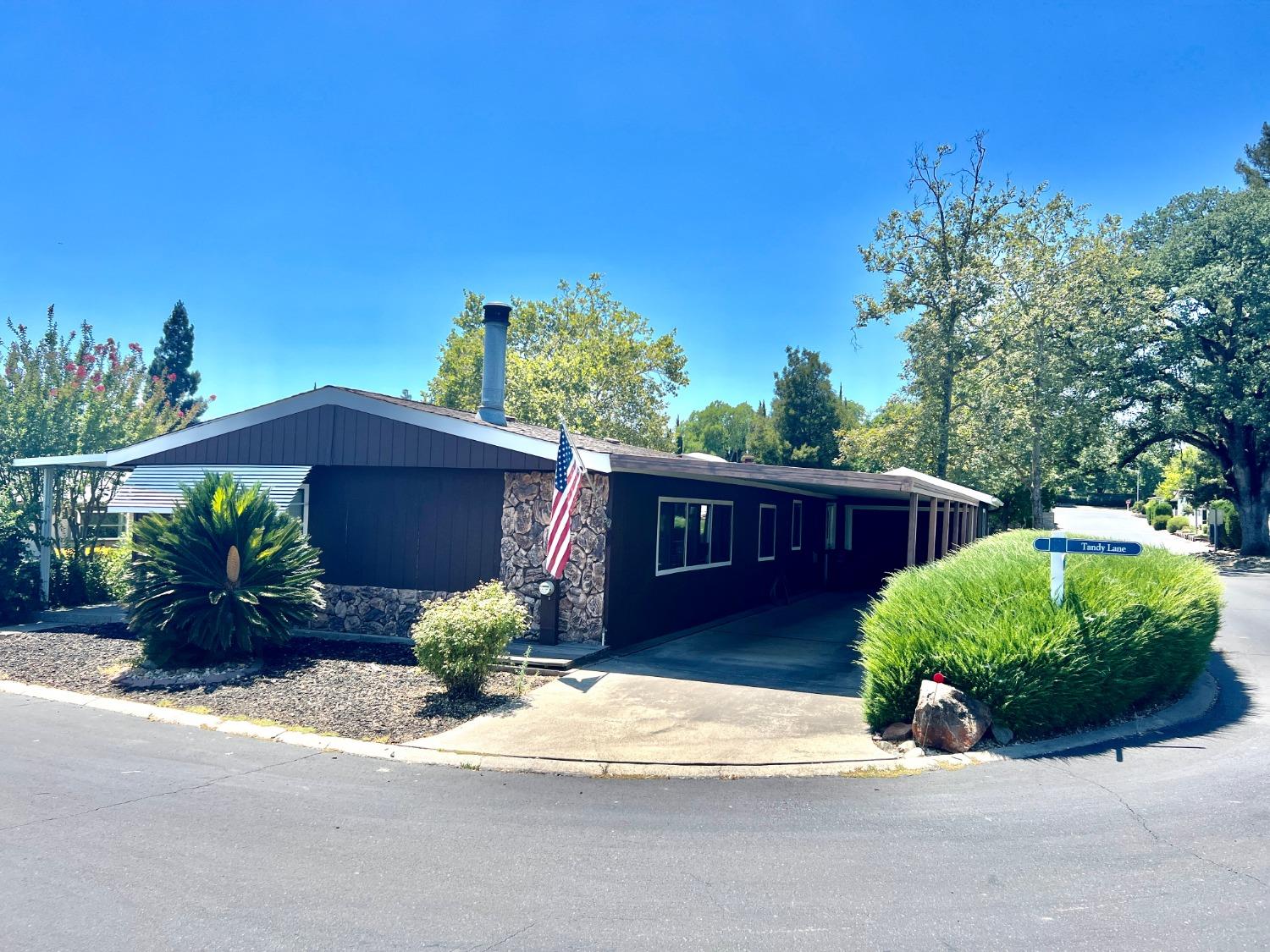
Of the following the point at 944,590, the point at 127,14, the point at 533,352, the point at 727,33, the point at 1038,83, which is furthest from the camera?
the point at 533,352

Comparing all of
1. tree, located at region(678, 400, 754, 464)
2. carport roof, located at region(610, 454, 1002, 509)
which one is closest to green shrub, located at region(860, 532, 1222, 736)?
carport roof, located at region(610, 454, 1002, 509)

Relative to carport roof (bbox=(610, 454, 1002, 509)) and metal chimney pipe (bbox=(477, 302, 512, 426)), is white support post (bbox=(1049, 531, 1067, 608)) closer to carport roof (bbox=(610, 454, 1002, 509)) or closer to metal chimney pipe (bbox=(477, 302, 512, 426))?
carport roof (bbox=(610, 454, 1002, 509))

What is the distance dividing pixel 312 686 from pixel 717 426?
6554 cm

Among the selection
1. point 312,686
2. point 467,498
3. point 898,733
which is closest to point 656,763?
point 898,733

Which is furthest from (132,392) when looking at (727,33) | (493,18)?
(727,33)

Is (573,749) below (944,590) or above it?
below

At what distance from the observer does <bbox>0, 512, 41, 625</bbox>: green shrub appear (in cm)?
1198

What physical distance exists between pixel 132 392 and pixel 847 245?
22.4 m

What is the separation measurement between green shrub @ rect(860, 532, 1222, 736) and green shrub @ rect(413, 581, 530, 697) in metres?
3.42

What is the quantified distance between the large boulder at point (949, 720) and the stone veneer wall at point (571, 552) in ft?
15.0

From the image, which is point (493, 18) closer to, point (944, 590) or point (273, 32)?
point (273, 32)

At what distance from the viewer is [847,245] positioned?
94.3 ft

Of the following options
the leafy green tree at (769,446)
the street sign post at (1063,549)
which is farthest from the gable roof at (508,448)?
the leafy green tree at (769,446)

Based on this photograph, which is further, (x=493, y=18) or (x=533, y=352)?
(x=533, y=352)
